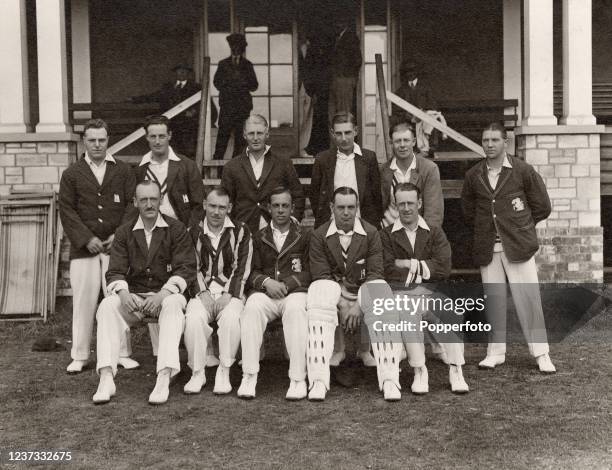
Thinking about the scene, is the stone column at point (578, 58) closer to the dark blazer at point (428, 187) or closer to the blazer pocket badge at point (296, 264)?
the dark blazer at point (428, 187)

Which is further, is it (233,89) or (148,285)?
(233,89)

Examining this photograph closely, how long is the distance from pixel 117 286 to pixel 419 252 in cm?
201

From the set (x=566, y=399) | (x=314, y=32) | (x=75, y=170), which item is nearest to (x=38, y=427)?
(x=75, y=170)

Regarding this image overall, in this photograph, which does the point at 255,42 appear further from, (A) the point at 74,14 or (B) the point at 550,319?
→ (B) the point at 550,319

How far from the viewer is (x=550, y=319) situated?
25.2ft

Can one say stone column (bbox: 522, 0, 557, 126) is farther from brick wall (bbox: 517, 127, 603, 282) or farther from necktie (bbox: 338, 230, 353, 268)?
necktie (bbox: 338, 230, 353, 268)

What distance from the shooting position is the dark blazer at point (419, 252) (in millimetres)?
5566

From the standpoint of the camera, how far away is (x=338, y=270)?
556cm

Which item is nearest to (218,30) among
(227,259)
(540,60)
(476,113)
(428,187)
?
(476,113)

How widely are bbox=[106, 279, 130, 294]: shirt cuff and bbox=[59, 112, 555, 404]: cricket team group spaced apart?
0.6 inches

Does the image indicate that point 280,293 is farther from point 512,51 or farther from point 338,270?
point 512,51

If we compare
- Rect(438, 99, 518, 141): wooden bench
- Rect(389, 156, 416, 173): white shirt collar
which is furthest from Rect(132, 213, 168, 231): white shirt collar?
Rect(438, 99, 518, 141): wooden bench

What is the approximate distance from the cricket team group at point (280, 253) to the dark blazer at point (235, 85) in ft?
10.1

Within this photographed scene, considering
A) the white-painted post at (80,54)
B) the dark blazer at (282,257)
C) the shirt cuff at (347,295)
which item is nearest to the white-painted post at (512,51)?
the white-painted post at (80,54)
